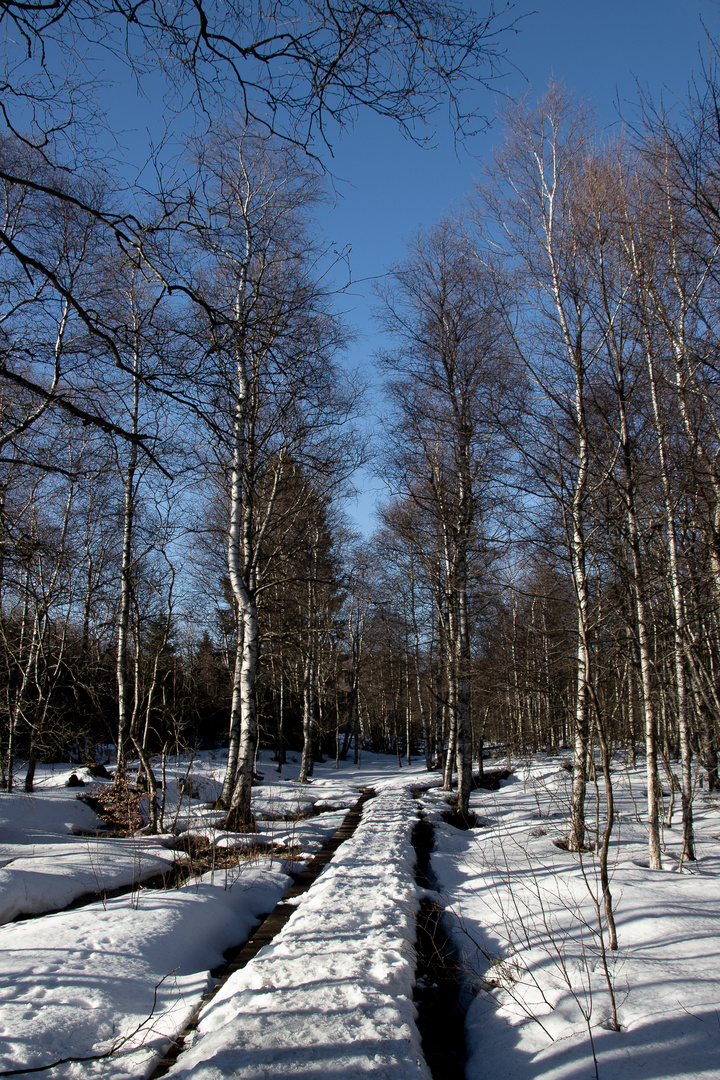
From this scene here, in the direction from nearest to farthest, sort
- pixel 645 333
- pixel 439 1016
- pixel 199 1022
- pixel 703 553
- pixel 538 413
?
pixel 199 1022, pixel 439 1016, pixel 645 333, pixel 538 413, pixel 703 553

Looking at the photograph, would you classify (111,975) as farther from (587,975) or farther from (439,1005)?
(587,975)

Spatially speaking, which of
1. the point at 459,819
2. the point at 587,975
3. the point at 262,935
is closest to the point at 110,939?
the point at 262,935

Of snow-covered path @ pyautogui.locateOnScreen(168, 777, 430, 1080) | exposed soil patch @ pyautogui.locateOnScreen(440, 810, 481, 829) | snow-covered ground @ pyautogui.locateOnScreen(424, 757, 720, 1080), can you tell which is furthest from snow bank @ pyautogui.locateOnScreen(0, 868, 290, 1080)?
exposed soil patch @ pyautogui.locateOnScreen(440, 810, 481, 829)

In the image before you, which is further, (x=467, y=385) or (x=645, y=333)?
(x=467, y=385)

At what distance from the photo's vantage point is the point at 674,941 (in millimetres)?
3521

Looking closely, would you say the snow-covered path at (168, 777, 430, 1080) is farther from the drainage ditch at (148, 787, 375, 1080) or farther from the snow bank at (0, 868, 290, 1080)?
the snow bank at (0, 868, 290, 1080)

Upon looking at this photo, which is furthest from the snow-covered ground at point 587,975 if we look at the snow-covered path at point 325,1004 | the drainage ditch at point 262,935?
the drainage ditch at point 262,935

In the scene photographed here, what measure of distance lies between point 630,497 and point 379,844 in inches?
200

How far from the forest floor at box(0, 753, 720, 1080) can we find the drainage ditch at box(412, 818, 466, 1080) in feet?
0.28

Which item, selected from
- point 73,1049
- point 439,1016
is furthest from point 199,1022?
point 439,1016

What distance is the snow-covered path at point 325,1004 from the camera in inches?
95.9

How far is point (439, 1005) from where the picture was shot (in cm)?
346

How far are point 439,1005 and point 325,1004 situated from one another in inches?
36.8

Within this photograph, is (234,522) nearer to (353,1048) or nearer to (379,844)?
(379,844)
